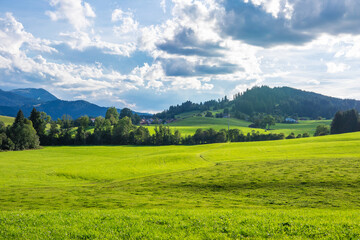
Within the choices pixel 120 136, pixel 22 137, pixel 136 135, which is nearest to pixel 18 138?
pixel 22 137

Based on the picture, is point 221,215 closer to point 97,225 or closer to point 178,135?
point 97,225

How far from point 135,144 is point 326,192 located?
5285 inches

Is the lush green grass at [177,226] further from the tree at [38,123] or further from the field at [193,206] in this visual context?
the tree at [38,123]

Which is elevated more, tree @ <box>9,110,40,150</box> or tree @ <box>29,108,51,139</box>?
tree @ <box>29,108,51,139</box>

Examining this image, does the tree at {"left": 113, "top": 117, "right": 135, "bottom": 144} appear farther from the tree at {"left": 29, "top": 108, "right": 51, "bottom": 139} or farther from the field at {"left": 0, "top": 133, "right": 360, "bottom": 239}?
the field at {"left": 0, "top": 133, "right": 360, "bottom": 239}

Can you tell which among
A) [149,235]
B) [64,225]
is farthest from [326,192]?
[64,225]

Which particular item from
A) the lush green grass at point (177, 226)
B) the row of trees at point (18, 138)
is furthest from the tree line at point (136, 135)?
the lush green grass at point (177, 226)

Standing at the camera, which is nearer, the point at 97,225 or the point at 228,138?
the point at 97,225

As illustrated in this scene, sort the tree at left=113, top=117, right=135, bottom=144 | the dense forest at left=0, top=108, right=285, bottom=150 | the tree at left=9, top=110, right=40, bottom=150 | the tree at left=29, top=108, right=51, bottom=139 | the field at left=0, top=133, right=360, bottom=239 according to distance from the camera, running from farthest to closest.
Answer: the tree at left=113, top=117, right=135, bottom=144, the dense forest at left=0, top=108, right=285, bottom=150, the tree at left=29, top=108, right=51, bottom=139, the tree at left=9, top=110, right=40, bottom=150, the field at left=0, top=133, right=360, bottom=239

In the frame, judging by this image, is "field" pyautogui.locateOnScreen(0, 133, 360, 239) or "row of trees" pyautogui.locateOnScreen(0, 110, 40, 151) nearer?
"field" pyautogui.locateOnScreen(0, 133, 360, 239)

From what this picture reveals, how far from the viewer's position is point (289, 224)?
13336mm

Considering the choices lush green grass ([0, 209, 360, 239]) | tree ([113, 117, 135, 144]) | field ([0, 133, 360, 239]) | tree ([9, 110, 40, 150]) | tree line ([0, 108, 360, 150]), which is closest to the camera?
lush green grass ([0, 209, 360, 239])

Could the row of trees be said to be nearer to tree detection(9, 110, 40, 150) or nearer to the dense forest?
tree detection(9, 110, 40, 150)

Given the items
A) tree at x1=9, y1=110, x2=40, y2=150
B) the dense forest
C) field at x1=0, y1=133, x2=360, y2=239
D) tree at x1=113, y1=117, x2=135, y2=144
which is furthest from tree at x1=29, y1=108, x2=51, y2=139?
field at x1=0, y1=133, x2=360, y2=239
